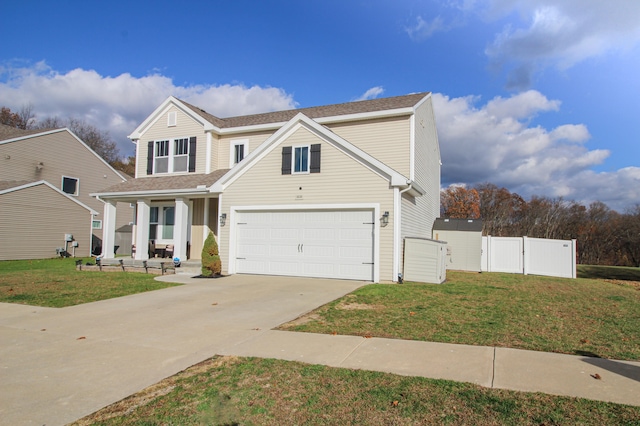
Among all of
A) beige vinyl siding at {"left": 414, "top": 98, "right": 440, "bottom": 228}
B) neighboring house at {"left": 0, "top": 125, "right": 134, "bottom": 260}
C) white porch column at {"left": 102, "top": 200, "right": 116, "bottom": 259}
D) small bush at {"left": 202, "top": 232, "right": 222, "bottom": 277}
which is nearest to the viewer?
small bush at {"left": 202, "top": 232, "right": 222, "bottom": 277}

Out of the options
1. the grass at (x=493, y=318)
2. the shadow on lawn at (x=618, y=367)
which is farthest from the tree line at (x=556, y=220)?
the shadow on lawn at (x=618, y=367)

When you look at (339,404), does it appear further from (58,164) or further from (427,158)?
(58,164)

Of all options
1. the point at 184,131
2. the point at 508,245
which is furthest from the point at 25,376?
the point at 508,245

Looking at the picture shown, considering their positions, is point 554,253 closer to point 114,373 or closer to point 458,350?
point 458,350

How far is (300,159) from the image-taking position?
547 inches

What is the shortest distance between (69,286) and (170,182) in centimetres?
671

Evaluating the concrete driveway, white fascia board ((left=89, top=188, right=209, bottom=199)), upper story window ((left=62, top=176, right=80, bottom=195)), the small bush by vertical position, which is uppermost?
upper story window ((left=62, top=176, right=80, bottom=195))

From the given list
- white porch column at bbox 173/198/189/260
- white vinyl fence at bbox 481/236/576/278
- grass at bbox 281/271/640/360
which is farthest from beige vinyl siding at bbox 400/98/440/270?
white porch column at bbox 173/198/189/260

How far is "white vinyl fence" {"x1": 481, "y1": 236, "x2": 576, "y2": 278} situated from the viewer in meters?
16.9

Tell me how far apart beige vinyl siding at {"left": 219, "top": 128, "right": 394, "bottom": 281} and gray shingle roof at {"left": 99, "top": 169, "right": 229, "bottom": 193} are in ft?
6.55

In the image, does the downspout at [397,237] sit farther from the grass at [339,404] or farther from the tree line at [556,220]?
the tree line at [556,220]

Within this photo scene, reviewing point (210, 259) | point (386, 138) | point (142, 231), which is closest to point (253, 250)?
point (210, 259)

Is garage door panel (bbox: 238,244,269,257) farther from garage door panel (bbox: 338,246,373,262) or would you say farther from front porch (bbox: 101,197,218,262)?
garage door panel (bbox: 338,246,373,262)

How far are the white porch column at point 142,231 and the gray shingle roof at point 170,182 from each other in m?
0.83
